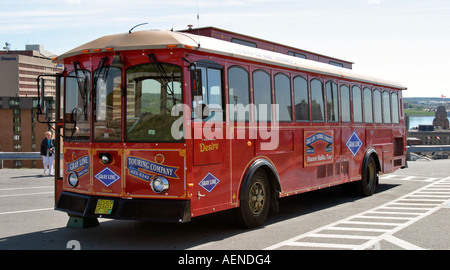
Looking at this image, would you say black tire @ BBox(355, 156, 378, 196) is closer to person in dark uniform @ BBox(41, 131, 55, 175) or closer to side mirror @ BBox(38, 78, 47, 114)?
side mirror @ BBox(38, 78, 47, 114)

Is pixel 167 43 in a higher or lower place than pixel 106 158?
higher

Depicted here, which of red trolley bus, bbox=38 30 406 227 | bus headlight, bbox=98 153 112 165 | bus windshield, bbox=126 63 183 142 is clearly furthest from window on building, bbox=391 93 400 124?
bus headlight, bbox=98 153 112 165

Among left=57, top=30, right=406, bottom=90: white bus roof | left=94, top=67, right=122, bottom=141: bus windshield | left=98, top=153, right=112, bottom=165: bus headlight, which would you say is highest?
left=57, top=30, right=406, bottom=90: white bus roof

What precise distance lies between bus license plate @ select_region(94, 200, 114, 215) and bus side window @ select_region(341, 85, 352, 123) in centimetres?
663

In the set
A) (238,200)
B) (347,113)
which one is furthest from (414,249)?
(347,113)

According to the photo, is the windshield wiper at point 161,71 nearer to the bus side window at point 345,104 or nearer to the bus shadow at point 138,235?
the bus shadow at point 138,235

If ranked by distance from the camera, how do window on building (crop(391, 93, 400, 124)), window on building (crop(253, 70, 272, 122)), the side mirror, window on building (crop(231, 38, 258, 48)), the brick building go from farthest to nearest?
window on building (crop(391, 93, 400, 124)), window on building (crop(231, 38, 258, 48)), the brick building, window on building (crop(253, 70, 272, 122)), the side mirror

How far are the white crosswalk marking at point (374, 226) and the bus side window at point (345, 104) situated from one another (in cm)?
220

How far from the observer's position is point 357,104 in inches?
519

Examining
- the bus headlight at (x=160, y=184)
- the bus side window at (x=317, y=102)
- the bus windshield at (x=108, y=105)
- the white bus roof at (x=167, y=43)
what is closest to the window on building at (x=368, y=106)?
the bus side window at (x=317, y=102)

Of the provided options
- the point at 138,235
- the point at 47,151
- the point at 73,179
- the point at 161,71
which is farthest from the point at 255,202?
the point at 47,151

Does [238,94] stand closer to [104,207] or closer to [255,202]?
[255,202]

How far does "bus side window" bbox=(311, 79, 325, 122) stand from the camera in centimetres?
1104

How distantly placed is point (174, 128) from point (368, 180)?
786cm
